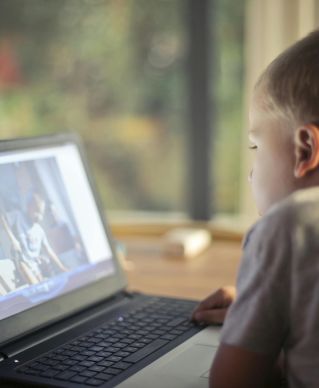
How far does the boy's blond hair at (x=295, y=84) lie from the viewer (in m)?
0.87

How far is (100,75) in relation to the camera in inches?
141

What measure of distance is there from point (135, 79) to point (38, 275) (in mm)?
2439

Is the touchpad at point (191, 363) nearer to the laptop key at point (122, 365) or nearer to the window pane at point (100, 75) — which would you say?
the laptop key at point (122, 365)

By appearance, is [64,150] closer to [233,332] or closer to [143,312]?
[143,312]

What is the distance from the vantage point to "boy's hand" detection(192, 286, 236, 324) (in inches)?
49.8

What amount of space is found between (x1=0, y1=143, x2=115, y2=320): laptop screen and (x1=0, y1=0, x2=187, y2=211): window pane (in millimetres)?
1999

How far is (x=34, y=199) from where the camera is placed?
130cm

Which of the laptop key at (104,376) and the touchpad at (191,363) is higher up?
the laptop key at (104,376)

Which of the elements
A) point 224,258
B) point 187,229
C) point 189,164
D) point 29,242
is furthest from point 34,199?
point 189,164

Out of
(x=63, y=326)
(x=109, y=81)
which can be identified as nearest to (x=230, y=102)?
(x=109, y=81)

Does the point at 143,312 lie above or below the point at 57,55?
below

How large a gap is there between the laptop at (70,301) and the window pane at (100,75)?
202 cm

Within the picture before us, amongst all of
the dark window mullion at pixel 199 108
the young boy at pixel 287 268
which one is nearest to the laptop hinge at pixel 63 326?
the young boy at pixel 287 268

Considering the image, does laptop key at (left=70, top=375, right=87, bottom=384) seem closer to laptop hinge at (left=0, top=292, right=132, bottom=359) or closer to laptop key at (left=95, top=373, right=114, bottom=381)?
laptop key at (left=95, top=373, right=114, bottom=381)
